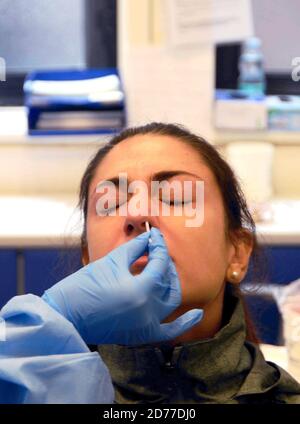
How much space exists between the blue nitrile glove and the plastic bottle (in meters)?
1.64

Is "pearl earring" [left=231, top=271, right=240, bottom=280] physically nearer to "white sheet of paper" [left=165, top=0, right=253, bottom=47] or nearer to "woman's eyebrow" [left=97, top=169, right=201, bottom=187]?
"woman's eyebrow" [left=97, top=169, right=201, bottom=187]

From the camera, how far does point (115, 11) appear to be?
8.27 feet

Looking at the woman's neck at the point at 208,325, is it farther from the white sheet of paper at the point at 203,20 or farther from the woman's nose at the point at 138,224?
the white sheet of paper at the point at 203,20

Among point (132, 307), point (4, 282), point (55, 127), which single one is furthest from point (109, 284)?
point (55, 127)

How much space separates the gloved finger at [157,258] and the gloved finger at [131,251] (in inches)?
0.5

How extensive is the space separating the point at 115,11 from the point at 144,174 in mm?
1530

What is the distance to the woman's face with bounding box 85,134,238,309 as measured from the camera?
1101 mm

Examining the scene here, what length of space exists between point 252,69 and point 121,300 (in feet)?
5.87

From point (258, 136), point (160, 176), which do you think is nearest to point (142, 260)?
point (160, 176)

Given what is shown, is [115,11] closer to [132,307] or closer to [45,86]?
[45,86]

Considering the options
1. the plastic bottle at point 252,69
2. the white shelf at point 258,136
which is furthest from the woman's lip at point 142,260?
the plastic bottle at point 252,69

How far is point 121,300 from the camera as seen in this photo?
2.91ft

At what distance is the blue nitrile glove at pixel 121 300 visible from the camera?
0.89 meters

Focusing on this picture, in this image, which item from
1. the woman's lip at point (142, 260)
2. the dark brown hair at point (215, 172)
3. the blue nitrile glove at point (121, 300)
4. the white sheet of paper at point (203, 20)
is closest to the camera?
the blue nitrile glove at point (121, 300)
